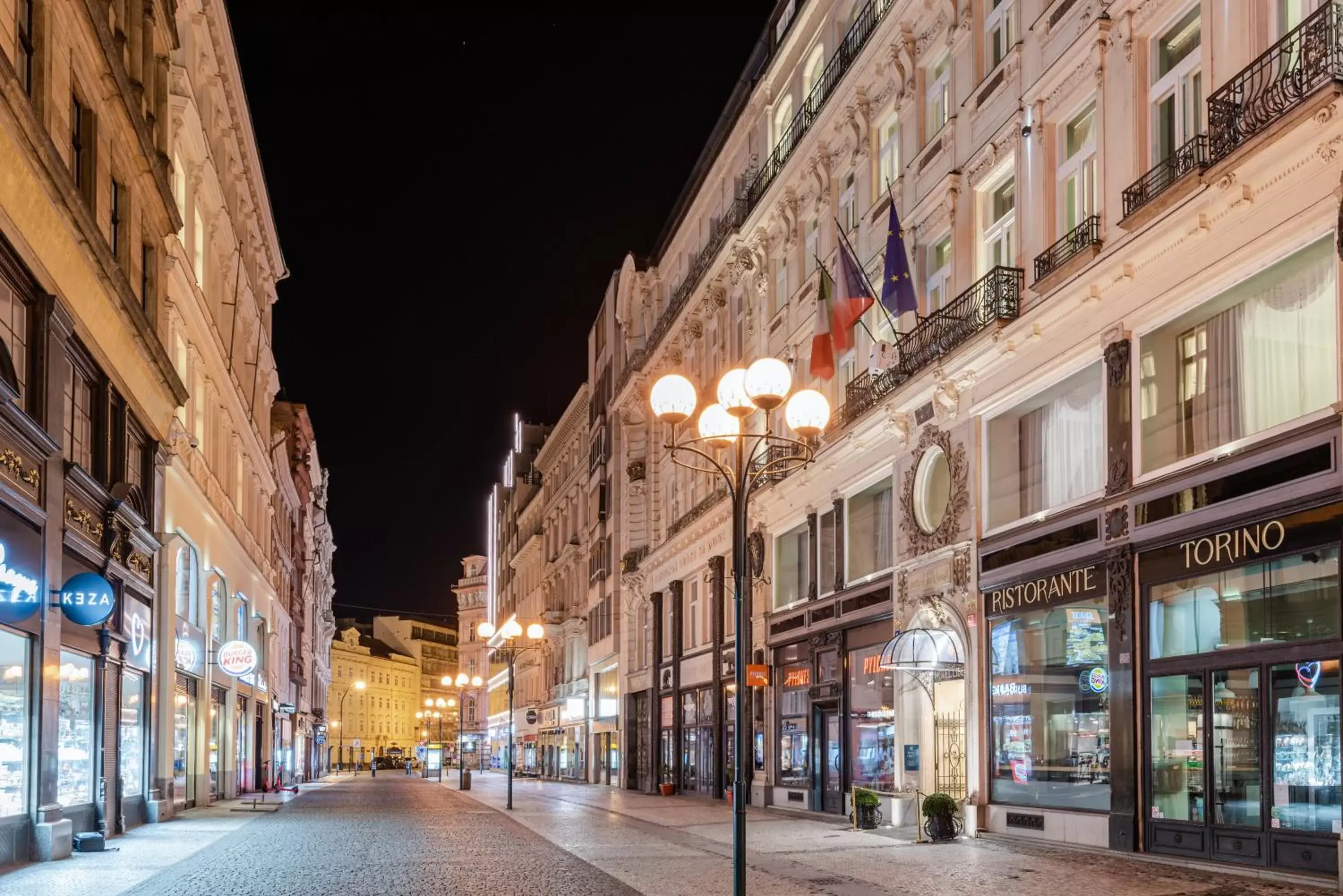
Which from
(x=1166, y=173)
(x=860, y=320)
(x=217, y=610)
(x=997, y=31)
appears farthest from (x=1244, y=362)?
(x=217, y=610)

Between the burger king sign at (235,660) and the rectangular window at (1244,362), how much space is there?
72.5 feet

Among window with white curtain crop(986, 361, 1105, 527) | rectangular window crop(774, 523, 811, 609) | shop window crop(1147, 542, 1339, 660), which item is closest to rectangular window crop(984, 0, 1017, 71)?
window with white curtain crop(986, 361, 1105, 527)

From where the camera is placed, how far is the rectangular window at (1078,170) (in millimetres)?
21250

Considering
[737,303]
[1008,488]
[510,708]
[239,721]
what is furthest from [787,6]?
[239,721]

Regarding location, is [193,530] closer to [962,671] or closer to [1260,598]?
[962,671]

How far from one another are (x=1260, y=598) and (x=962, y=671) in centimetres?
839

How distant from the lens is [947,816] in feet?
73.3

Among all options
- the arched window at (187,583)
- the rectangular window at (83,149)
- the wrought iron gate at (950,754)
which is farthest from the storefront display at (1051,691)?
the arched window at (187,583)

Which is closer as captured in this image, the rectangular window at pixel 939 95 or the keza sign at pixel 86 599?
the keza sign at pixel 86 599

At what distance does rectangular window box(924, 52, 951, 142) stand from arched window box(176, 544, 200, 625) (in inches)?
712

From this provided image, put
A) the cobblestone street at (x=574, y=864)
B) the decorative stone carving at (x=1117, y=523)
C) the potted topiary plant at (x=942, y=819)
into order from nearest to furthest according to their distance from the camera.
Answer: the cobblestone street at (x=574, y=864) → the decorative stone carving at (x=1117, y=523) → the potted topiary plant at (x=942, y=819)

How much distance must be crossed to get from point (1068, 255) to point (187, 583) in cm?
2176

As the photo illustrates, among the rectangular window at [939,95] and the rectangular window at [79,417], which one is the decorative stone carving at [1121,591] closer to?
the rectangular window at [939,95]

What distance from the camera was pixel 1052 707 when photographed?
70.2ft
